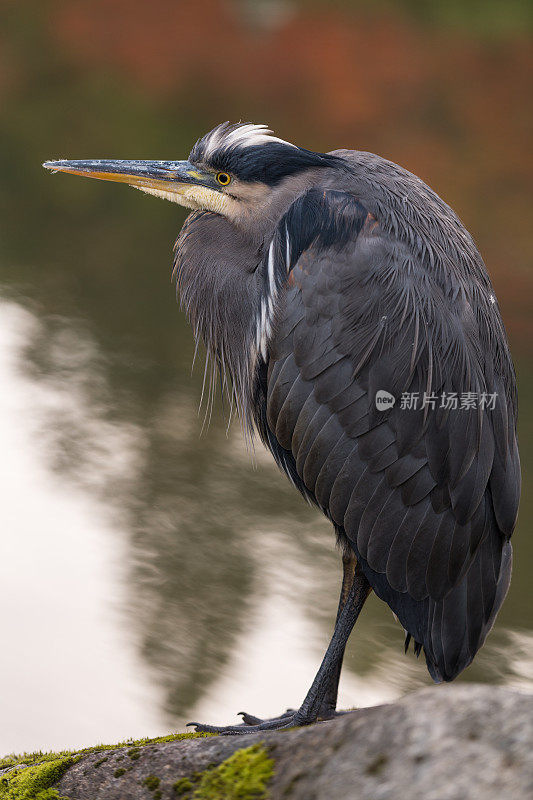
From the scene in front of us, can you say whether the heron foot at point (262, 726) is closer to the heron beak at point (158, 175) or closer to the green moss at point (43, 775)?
the green moss at point (43, 775)

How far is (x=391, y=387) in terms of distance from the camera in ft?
8.03

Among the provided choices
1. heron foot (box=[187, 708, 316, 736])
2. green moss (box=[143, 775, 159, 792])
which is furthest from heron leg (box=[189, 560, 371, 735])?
green moss (box=[143, 775, 159, 792])

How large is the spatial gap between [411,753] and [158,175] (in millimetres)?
1750

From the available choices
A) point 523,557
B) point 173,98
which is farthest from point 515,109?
point 523,557

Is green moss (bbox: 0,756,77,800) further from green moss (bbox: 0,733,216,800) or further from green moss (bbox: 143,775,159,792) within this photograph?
green moss (bbox: 143,775,159,792)

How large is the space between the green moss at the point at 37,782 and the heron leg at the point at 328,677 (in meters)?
0.41

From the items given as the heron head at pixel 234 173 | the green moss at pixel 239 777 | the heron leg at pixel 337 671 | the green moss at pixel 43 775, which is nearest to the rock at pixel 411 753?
the green moss at pixel 239 777

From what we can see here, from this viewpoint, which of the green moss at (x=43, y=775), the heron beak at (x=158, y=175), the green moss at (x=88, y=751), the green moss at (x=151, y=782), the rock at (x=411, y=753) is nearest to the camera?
the rock at (x=411, y=753)

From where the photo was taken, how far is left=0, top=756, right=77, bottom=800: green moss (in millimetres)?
2227

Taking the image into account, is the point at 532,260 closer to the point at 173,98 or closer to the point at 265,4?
the point at 173,98

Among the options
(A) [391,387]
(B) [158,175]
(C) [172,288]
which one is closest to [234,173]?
(B) [158,175]

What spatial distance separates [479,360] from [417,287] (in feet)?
0.77

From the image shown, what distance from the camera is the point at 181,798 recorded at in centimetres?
192

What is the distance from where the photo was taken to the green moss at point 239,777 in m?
1.73
